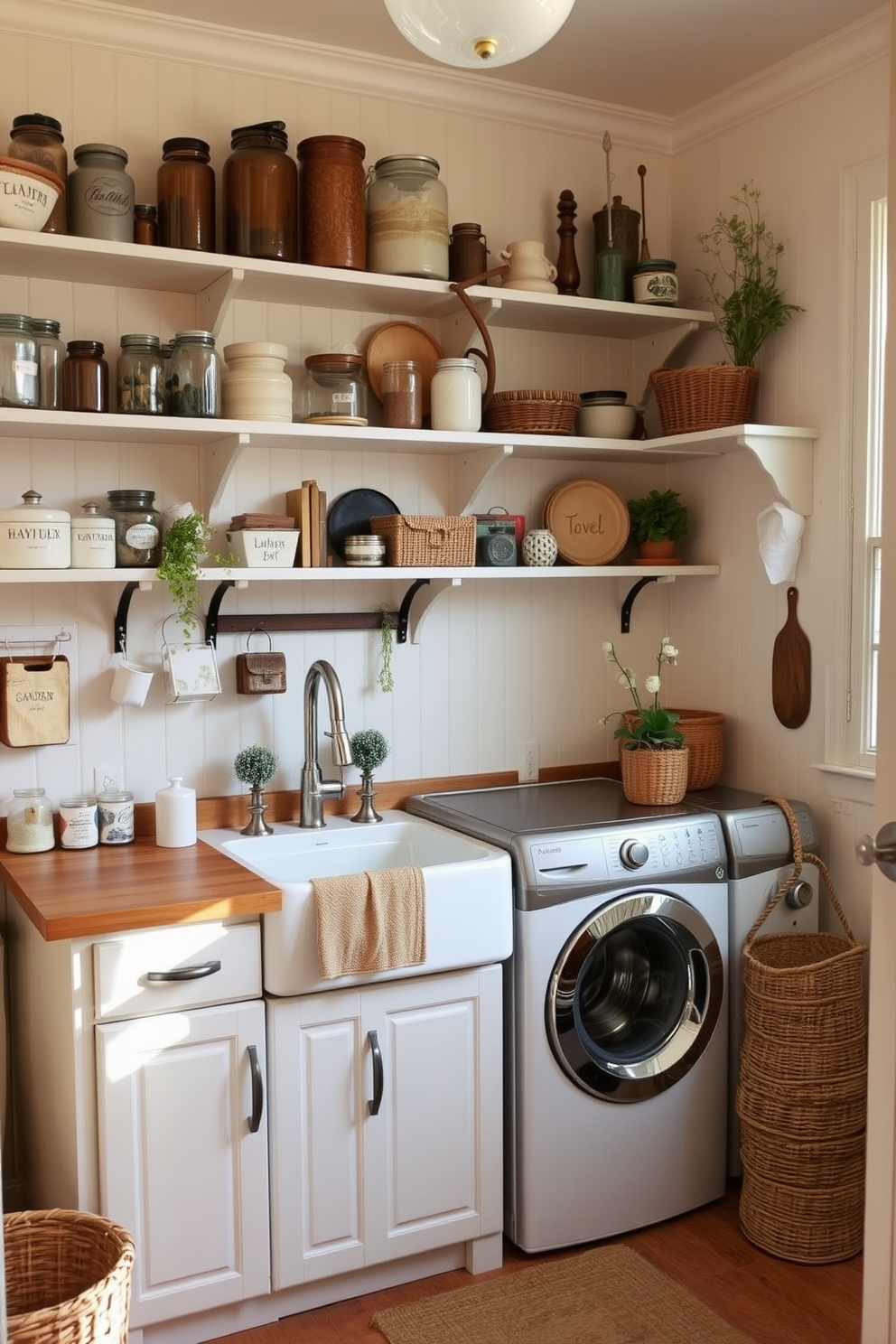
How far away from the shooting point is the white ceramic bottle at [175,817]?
2646 millimetres

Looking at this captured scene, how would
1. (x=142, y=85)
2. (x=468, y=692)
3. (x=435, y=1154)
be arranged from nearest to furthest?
1. (x=435, y=1154)
2. (x=142, y=85)
3. (x=468, y=692)

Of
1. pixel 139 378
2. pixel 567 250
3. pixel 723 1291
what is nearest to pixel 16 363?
pixel 139 378

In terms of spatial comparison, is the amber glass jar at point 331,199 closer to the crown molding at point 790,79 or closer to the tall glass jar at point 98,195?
the tall glass jar at point 98,195

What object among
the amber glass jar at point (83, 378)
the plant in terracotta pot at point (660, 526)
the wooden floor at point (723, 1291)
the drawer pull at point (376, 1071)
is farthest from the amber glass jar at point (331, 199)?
the wooden floor at point (723, 1291)

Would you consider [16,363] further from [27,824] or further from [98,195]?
[27,824]

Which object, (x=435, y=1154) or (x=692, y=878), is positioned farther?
(x=692, y=878)

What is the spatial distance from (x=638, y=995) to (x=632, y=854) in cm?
38

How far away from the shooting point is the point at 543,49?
288cm

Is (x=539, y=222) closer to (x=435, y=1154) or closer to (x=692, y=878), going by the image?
(x=692, y=878)

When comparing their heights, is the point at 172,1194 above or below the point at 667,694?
below

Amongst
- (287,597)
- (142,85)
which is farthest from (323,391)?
(142,85)

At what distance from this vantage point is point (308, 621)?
9.64ft

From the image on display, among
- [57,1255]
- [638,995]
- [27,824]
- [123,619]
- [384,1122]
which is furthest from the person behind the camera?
[638,995]

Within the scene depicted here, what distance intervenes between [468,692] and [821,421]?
43.2 inches
